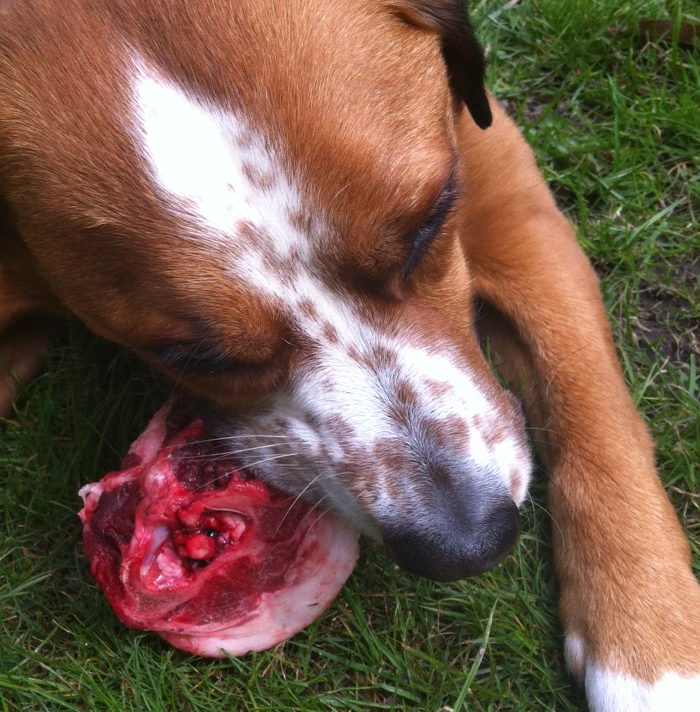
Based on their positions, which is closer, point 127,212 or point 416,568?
point 127,212

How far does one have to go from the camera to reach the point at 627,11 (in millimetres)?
3898

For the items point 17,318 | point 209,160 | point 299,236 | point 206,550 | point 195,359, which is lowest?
point 206,550

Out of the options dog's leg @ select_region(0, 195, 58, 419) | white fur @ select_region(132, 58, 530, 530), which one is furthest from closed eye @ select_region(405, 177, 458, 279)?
Answer: dog's leg @ select_region(0, 195, 58, 419)

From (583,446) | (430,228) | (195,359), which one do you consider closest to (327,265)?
(430,228)

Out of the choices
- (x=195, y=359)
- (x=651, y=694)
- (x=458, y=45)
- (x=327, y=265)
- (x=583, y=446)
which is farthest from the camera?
(x=583, y=446)

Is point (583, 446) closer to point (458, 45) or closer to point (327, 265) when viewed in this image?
point (327, 265)

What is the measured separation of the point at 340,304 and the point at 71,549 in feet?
4.99

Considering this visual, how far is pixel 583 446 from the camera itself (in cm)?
276

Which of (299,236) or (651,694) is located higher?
(299,236)

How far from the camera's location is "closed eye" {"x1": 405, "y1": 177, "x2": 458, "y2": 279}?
7.33ft

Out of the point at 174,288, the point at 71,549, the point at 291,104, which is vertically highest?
the point at 291,104

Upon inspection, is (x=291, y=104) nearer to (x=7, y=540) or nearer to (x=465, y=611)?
(x=465, y=611)

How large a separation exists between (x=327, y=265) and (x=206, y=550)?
3.25 ft

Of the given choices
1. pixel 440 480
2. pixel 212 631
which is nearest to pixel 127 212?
pixel 440 480
